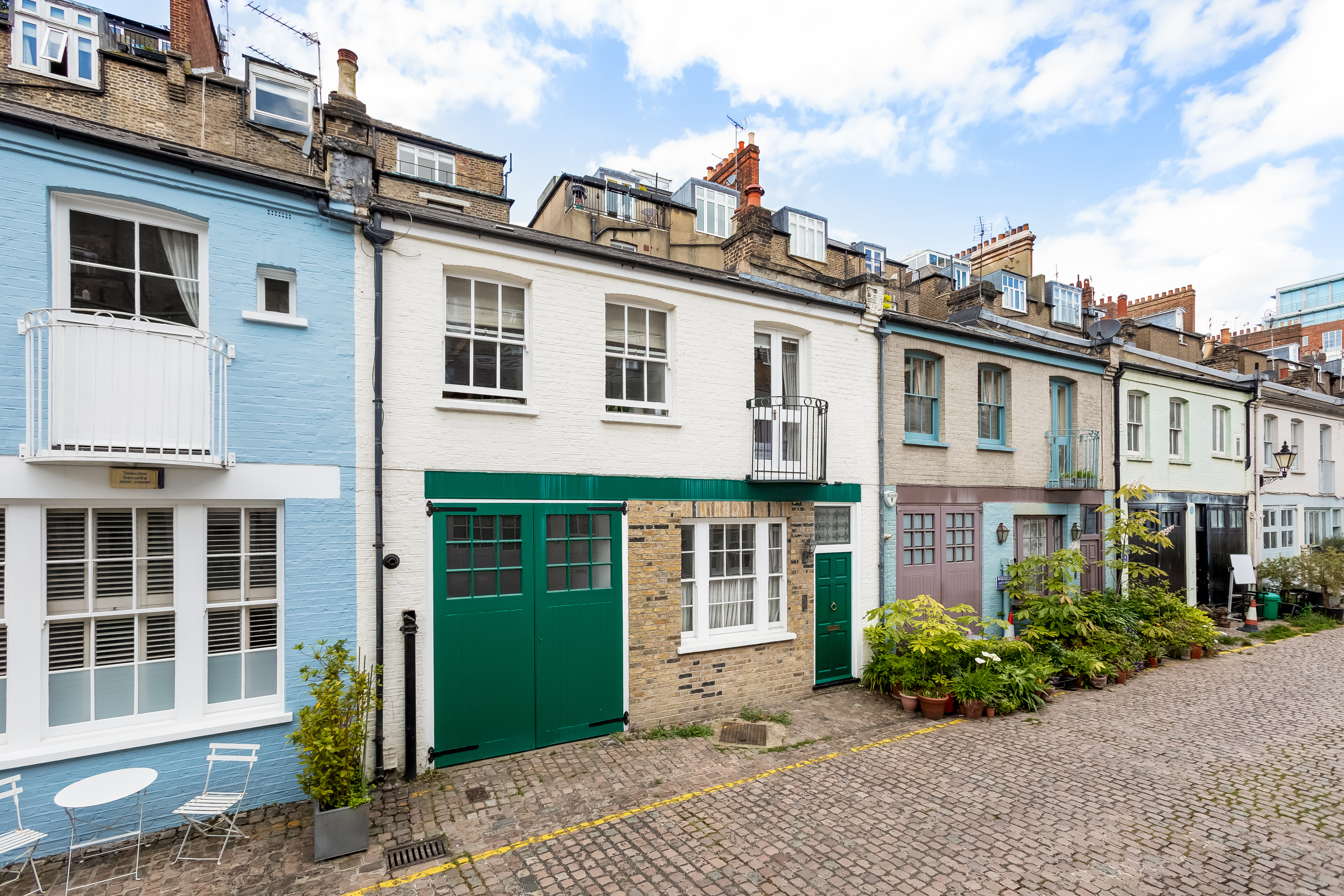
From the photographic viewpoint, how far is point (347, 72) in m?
12.3

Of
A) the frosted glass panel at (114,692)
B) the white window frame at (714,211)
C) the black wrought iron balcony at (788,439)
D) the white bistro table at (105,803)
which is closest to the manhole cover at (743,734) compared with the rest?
the black wrought iron balcony at (788,439)

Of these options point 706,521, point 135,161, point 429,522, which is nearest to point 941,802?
point 706,521

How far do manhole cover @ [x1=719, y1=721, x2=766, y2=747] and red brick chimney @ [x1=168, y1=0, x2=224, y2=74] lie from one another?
19.6m

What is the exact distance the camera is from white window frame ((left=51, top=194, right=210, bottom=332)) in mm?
5758

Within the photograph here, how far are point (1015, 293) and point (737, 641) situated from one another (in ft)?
53.3

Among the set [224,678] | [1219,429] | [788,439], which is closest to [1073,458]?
[1219,429]

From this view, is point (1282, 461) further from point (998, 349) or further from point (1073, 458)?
point (998, 349)

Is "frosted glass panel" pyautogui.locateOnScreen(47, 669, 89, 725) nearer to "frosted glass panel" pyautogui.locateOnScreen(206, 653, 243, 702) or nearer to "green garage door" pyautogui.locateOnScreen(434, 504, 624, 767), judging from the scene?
"frosted glass panel" pyautogui.locateOnScreen(206, 653, 243, 702)

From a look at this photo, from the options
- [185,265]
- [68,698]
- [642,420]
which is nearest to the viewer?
[68,698]

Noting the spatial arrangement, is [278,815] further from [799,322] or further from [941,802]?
[799,322]

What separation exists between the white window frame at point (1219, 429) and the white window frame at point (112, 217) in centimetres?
2254

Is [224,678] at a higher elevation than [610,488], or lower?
lower

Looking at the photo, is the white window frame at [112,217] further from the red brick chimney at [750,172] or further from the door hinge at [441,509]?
the red brick chimney at [750,172]

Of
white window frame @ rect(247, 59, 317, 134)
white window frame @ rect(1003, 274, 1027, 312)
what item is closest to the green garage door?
white window frame @ rect(247, 59, 317, 134)
